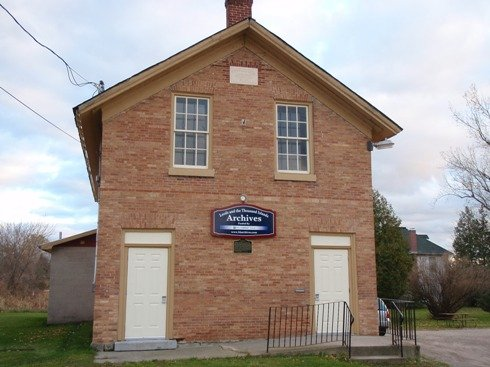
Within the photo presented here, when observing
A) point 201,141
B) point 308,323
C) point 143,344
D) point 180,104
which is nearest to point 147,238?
point 143,344

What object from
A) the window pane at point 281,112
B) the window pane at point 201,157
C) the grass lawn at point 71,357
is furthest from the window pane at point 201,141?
the grass lawn at point 71,357

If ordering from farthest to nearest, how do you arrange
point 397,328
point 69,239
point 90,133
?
1. point 69,239
2. point 90,133
3. point 397,328

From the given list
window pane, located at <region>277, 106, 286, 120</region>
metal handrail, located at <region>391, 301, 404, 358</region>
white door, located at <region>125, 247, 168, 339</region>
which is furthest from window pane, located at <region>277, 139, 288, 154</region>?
metal handrail, located at <region>391, 301, 404, 358</region>

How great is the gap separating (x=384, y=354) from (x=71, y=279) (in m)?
12.6

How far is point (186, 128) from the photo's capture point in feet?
44.1

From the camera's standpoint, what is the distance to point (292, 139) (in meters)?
14.0

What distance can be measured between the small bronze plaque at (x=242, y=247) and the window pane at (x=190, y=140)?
2570 millimetres

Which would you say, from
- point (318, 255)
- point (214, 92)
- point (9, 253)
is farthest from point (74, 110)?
point (9, 253)

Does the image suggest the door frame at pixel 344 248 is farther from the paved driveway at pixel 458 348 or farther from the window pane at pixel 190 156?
the window pane at pixel 190 156

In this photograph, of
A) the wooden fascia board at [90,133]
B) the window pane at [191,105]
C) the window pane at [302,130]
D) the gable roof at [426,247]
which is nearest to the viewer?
the wooden fascia board at [90,133]

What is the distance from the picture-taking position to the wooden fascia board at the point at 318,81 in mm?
13773

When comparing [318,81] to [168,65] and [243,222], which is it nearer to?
[168,65]

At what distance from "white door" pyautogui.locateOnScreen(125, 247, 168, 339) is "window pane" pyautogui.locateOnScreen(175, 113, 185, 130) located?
9.75ft

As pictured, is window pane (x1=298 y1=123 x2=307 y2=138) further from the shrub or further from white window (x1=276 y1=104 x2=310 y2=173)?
the shrub
